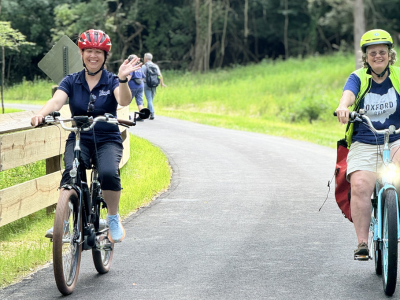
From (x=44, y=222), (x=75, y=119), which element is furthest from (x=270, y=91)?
(x=75, y=119)

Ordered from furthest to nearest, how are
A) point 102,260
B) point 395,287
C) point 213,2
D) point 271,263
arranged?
1. point 213,2
2. point 271,263
3. point 102,260
4. point 395,287

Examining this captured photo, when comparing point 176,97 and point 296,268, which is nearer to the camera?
point 296,268

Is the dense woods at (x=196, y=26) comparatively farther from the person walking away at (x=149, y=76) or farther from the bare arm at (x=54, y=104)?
the bare arm at (x=54, y=104)

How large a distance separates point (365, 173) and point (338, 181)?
396 millimetres

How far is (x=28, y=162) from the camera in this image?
7688 mm

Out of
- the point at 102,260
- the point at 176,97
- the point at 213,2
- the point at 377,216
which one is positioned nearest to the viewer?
the point at 377,216

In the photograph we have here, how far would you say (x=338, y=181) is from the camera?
6062 mm

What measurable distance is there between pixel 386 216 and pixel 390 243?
260 mm

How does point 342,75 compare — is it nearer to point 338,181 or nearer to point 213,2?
point 213,2

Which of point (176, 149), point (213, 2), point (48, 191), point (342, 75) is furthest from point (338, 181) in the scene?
point (213, 2)

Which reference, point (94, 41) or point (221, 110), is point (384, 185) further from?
point (221, 110)

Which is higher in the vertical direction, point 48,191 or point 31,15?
point 31,15

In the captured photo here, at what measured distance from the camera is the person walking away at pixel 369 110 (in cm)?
569

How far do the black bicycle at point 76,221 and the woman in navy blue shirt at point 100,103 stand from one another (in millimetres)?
103
